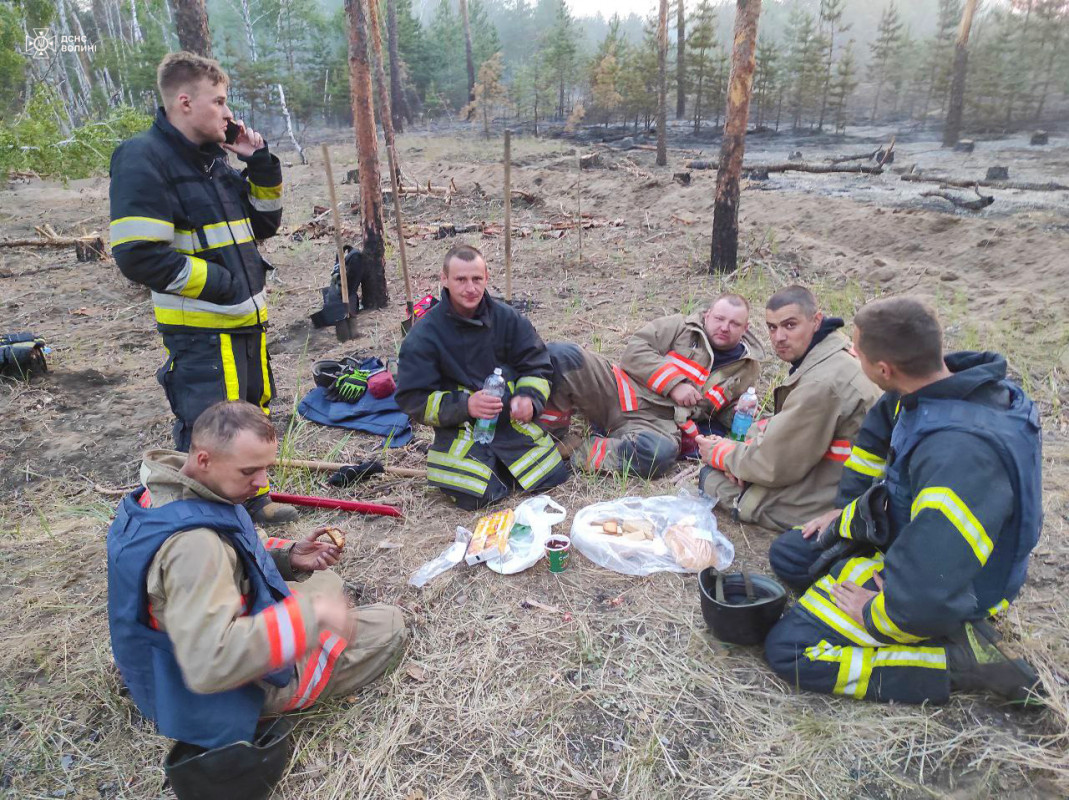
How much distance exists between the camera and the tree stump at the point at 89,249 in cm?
1080

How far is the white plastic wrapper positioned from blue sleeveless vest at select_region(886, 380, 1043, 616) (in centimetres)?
111

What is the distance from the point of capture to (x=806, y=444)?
312 cm

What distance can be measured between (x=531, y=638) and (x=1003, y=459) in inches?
75.4

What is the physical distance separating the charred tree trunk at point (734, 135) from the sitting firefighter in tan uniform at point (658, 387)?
163 inches

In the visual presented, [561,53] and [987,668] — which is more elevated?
[561,53]

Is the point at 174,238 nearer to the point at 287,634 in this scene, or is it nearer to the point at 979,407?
the point at 287,634

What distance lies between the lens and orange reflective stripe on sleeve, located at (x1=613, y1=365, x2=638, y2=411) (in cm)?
451

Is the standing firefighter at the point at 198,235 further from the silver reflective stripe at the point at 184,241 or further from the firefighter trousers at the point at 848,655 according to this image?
the firefighter trousers at the point at 848,655

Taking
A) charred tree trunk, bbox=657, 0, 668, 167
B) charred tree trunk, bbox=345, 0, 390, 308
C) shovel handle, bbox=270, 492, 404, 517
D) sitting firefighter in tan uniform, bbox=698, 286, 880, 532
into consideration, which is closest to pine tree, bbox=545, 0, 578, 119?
charred tree trunk, bbox=657, 0, 668, 167

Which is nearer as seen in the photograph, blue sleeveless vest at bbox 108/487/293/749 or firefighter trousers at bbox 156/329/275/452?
blue sleeveless vest at bbox 108/487/293/749

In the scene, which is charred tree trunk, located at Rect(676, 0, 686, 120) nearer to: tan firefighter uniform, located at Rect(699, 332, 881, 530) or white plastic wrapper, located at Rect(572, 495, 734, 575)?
tan firefighter uniform, located at Rect(699, 332, 881, 530)

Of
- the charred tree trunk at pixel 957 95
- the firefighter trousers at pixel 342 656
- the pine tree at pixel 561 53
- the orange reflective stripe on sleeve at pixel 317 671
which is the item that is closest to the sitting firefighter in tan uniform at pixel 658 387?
the firefighter trousers at pixel 342 656

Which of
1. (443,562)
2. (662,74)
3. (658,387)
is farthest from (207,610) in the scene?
(662,74)

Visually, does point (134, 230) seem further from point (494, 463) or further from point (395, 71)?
point (395, 71)
